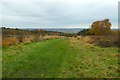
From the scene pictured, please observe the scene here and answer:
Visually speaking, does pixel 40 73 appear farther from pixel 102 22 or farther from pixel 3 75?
pixel 102 22

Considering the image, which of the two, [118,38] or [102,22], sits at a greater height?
[102,22]

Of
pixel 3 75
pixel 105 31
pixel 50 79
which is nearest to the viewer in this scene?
pixel 50 79

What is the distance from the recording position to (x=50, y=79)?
28.0ft

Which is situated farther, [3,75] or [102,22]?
[102,22]

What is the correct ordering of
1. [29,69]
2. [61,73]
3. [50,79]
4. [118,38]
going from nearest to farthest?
[50,79]
[61,73]
[29,69]
[118,38]

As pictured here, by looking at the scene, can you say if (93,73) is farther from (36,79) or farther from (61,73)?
(36,79)

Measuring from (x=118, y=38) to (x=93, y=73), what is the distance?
20.8m

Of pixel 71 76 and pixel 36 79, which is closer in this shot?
pixel 36 79

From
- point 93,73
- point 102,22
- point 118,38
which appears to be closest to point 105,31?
point 102,22

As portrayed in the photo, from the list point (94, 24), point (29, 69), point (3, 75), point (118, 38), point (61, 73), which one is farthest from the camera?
point (94, 24)

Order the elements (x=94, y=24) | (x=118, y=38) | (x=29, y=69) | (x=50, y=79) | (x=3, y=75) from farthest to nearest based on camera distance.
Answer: (x=94, y=24) → (x=118, y=38) → (x=29, y=69) → (x=3, y=75) → (x=50, y=79)

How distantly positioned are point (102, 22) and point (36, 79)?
161 ft

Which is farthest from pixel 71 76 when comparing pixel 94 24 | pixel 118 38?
pixel 94 24

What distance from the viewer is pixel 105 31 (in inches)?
2093
